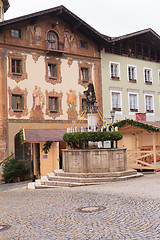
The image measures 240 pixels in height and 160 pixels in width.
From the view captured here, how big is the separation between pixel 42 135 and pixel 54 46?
7820 mm

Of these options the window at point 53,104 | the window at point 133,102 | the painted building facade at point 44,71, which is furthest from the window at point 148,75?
the window at point 53,104

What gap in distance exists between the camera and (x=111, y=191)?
11742mm

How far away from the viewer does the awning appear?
22.4 metres

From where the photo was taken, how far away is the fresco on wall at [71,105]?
87.2 feet

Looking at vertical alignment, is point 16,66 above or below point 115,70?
below

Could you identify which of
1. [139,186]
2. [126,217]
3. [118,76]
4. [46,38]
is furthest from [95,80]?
[126,217]

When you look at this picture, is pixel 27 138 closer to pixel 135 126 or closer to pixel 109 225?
pixel 135 126

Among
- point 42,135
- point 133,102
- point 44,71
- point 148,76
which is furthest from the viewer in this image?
point 148,76

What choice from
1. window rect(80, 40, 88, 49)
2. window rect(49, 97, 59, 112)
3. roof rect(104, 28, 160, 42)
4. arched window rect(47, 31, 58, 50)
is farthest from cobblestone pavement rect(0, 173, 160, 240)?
roof rect(104, 28, 160, 42)

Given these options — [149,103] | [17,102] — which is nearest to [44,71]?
[17,102]

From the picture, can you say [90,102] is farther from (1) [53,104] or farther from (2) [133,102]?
(2) [133,102]

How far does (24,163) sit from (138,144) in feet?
28.4

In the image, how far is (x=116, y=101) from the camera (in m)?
29.5

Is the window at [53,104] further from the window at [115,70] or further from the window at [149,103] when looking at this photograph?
the window at [149,103]
